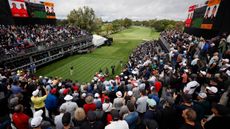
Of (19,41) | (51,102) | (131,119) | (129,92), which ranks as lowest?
(19,41)

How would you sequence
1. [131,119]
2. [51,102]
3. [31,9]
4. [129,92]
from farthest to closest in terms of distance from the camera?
[31,9]
[51,102]
[129,92]
[131,119]

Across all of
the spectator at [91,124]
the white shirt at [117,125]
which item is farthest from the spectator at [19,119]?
the white shirt at [117,125]

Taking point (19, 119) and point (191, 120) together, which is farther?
point (19, 119)

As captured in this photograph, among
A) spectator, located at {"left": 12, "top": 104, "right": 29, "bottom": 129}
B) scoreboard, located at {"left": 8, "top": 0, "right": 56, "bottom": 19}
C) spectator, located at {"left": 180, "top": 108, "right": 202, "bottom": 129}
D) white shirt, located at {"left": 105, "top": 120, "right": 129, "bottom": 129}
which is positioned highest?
scoreboard, located at {"left": 8, "top": 0, "right": 56, "bottom": 19}

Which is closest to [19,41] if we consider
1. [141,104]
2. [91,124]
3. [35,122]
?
[35,122]

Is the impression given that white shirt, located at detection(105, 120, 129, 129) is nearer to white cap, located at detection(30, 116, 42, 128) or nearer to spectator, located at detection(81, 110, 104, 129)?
spectator, located at detection(81, 110, 104, 129)

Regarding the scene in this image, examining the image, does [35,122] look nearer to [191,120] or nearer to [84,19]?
[191,120]

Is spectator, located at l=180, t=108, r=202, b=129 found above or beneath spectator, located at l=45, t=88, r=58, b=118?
above

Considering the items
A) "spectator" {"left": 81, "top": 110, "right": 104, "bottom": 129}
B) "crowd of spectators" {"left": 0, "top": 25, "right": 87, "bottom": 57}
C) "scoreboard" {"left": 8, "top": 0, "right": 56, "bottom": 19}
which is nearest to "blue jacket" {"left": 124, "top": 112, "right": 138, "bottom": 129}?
"spectator" {"left": 81, "top": 110, "right": 104, "bottom": 129}

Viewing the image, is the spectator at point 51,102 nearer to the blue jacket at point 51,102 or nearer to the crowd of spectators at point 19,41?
the blue jacket at point 51,102

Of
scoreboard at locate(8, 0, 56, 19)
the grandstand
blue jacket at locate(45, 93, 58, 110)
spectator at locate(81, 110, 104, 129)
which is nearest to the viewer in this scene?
spectator at locate(81, 110, 104, 129)

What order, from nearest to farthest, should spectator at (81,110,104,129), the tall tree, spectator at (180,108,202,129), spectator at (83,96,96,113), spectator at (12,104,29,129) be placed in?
spectator at (180,108,202,129)
spectator at (81,110,104,129)
spectator at (12,104,29,129)
spectator at (83,96,96,113)
the tall tree

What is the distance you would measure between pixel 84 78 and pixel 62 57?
12.5 m

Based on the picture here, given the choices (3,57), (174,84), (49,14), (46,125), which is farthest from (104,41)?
(46,125)
